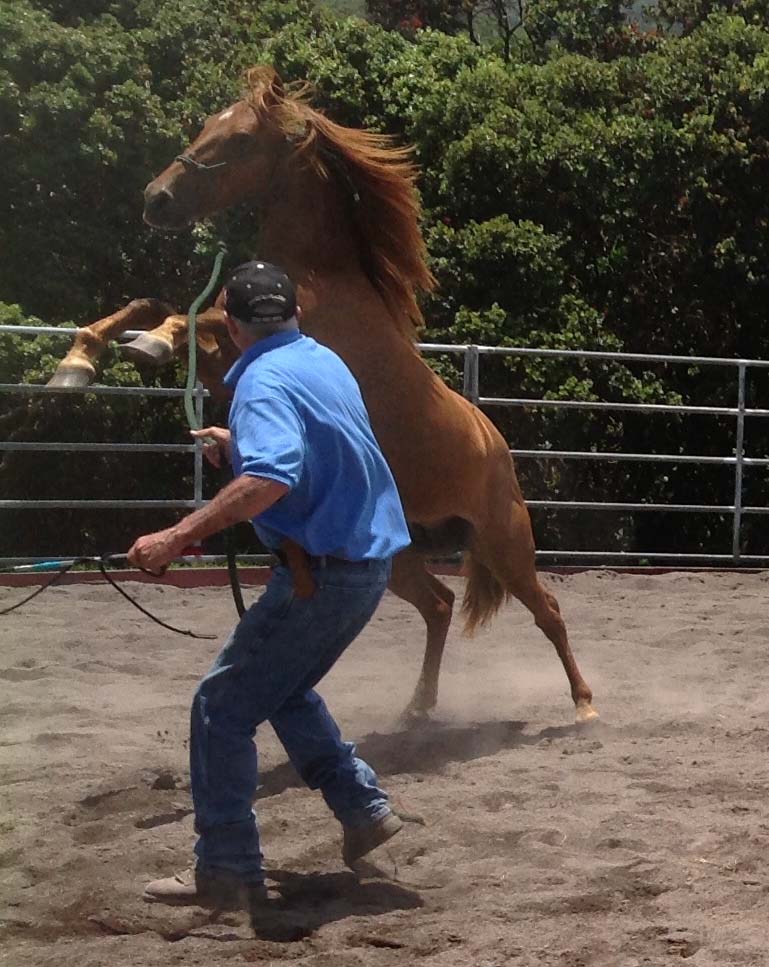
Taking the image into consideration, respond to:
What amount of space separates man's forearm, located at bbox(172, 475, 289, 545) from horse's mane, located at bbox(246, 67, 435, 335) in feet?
8.24

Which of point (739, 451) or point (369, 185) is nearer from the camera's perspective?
point (369, 185)

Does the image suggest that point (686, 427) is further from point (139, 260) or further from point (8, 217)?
point (8, 217)

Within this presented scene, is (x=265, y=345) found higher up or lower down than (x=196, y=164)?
lower down

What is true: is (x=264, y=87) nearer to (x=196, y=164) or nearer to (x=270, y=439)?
(x=196, y=164)

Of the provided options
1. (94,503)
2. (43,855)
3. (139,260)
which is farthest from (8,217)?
(43,855)

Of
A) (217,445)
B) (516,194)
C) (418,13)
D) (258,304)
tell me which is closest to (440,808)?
(217,445)

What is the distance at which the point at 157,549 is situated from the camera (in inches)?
125

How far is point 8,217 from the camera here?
37.4ft

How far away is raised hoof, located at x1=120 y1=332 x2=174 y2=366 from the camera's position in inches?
185

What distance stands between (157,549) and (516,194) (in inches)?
385

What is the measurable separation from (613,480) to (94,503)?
17.1 feet

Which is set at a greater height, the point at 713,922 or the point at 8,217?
the point at 8,217

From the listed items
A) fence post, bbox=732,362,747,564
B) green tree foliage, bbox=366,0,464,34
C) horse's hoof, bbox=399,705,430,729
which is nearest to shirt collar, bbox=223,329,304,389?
horse's hoof, bbox=399,705,430,729

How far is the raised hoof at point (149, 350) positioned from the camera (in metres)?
4.69
